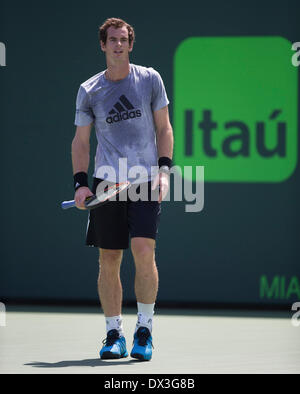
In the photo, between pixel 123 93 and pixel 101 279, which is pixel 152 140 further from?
pixel 101 279

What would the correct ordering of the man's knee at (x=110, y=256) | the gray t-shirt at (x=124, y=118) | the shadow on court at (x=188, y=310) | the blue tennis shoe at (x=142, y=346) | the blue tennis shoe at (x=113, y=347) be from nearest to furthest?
the blue tennis shoe at (x=142, y=346) → the blue tennis shoe at (x=113, y=347) → the gray t-shirt at (x=124, y=118) → the man's knee at (x=110, y=256) → the shadow on court at (x=188, y=310)

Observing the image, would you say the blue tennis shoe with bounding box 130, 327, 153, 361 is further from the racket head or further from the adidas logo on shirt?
the adidas logo on shirt

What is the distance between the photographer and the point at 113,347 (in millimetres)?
5836

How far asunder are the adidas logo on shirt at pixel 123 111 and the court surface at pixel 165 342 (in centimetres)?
139

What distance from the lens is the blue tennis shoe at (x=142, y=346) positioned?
18.7ft

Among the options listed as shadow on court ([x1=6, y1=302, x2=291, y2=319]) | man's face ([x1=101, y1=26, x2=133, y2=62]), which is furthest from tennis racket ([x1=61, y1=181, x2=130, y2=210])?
shadow on court ([x1=6, y1=302, x2=291, y2=319])

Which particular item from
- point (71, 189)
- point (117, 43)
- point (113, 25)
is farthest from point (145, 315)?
point (71, 189)

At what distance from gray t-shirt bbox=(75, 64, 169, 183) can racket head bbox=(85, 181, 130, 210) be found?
0.10 m

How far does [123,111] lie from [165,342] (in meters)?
1.58

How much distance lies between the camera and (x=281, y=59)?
8.39 m

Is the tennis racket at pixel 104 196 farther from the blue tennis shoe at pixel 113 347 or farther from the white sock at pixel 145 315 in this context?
the blue tennis shoe at pixel 113 347

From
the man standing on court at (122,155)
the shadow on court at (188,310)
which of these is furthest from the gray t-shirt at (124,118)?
the shadow on court at (188,310)
